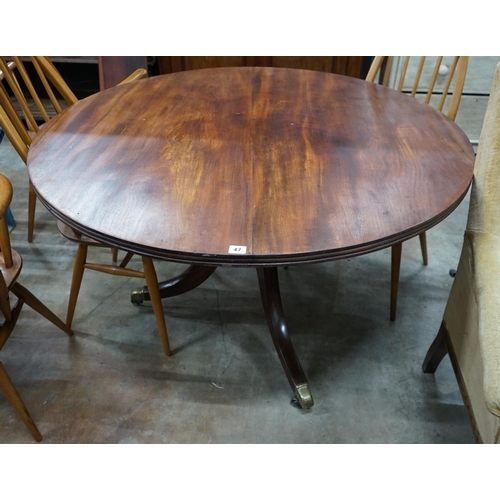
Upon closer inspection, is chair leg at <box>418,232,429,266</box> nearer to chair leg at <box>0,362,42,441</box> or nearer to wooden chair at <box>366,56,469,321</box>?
wooden chair at <box>366,56,469,321</box>

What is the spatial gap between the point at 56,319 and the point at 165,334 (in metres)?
0.40

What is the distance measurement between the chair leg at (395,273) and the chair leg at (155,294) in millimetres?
815

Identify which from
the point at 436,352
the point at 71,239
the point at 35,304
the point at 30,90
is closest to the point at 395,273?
the point at 436,352

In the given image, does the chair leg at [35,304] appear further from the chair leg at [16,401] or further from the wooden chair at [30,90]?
the wooden chair at [30,90]

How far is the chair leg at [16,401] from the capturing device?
51.1 inches

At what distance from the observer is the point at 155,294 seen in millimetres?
1562

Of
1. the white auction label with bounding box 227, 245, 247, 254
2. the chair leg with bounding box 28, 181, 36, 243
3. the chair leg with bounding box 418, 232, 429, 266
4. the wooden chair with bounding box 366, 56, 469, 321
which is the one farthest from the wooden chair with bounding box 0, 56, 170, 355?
the chair leg with bounding box 418, 232, 429, 266

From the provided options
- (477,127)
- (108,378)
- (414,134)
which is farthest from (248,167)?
(477,127)

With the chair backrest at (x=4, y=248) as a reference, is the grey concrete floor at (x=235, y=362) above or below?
below

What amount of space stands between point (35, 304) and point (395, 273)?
122 cm

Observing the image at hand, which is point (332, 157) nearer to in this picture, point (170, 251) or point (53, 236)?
point (170, 251)

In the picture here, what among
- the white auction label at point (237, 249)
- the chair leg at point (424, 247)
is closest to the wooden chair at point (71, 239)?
the white auction label at point (237, 249)

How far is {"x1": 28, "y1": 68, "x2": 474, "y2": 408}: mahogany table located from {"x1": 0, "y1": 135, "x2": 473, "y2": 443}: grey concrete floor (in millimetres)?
140

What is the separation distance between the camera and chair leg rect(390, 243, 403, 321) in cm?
166
